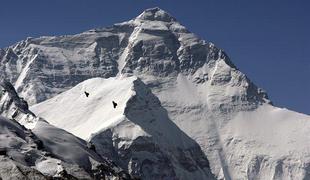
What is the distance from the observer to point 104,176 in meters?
142

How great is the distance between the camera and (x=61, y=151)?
156000 millimetres

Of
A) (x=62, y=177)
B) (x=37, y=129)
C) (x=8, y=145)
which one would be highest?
(x=62, y=177)

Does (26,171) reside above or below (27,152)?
above

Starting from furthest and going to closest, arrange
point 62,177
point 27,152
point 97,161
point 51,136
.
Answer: point 51,136 → point 97,161 → point 27,152 → point 62,177

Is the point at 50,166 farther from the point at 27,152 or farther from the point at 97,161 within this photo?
the point at 97,161

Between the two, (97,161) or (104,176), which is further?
(97,161)

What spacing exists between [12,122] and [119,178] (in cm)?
3183

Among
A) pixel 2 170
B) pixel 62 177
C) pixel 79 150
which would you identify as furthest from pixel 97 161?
pixel 2 170

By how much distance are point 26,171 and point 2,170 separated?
6.17 ft

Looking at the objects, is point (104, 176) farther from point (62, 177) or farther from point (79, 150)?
point (62, 177)

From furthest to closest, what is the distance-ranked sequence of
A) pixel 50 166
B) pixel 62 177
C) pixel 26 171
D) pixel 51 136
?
pixel 51 136, pixel 50 166, pixel 62 177, pixel 26 171

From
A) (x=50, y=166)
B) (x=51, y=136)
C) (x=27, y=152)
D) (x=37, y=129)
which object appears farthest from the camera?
(x=37, y=129)

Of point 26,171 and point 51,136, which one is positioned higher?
point 26,171

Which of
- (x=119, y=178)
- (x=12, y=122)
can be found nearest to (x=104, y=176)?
(x=119, y=178)
